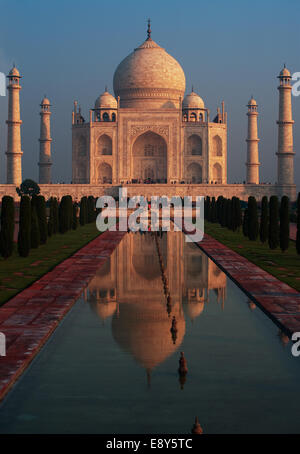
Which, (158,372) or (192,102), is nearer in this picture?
(158,372)

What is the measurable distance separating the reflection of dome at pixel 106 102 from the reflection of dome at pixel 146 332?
4085 cm

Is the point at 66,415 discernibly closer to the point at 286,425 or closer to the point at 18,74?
the point at 286,425

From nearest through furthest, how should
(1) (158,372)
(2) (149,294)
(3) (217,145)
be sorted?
1. (1) (158,372)
2. (2) (149,294)
3. (3) (217,145)

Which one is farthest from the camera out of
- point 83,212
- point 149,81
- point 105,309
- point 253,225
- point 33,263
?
point 149,81

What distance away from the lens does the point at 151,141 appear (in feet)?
155

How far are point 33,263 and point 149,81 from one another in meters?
36.8

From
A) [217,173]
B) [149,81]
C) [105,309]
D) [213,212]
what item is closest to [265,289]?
[105,309]

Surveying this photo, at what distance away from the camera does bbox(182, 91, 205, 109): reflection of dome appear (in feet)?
155

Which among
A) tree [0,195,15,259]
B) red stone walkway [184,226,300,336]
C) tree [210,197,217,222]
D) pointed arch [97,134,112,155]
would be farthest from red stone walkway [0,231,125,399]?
pointed arch [97,134,112,155]

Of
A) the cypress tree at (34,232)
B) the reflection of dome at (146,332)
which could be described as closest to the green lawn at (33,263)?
the cypress tree at (34,232)

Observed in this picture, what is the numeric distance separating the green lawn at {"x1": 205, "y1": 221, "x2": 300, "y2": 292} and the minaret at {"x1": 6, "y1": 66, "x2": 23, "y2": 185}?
26.3 m

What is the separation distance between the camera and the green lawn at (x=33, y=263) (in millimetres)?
8719

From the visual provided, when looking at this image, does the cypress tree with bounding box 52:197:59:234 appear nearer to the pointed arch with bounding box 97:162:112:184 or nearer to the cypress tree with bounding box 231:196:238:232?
the cypress tree with bounding box 231:196:238:232

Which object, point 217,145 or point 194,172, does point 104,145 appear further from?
point 217,145
